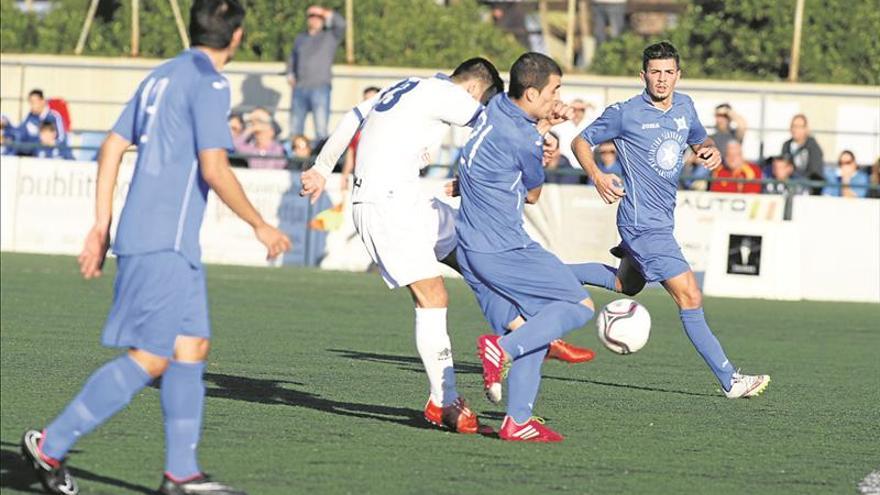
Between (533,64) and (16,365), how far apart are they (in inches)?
148

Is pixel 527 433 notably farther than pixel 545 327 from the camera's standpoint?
No

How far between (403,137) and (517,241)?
2.42 ft

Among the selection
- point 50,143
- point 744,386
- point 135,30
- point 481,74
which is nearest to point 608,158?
point 50,143

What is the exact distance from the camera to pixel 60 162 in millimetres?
22703

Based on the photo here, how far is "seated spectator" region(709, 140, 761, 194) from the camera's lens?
70.3 feet

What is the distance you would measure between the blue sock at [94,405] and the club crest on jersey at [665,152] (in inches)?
207

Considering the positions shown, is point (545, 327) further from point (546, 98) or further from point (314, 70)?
point (314, 70)

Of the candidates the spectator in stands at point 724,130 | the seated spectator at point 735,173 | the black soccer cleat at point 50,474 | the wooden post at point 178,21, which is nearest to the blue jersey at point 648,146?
the black soccer cleat at point 50,474

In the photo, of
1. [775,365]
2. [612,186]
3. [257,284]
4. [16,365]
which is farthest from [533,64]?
[257,284]

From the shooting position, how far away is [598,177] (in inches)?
404

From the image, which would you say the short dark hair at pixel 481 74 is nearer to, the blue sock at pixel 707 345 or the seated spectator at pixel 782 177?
the blue sock at pixel 707 345

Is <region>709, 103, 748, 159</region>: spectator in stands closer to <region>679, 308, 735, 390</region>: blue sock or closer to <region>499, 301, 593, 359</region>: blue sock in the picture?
<region>679, 308, 735, 390</region>: blue sock

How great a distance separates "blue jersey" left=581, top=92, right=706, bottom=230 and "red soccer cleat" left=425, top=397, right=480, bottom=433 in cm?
273

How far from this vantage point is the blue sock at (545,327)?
8.66 metres
